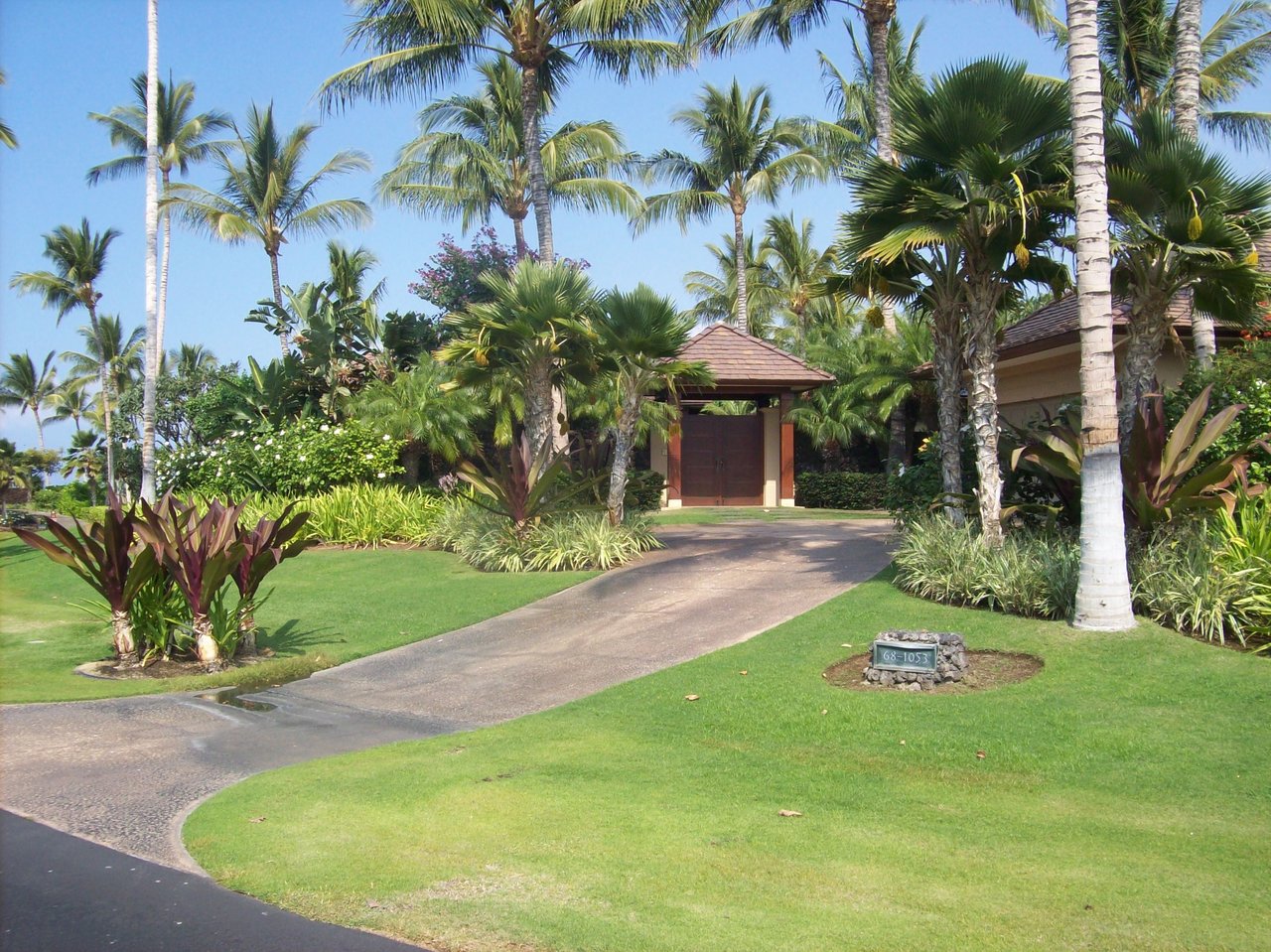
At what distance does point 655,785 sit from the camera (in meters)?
6.66

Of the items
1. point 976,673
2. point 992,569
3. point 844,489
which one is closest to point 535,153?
point 844,489

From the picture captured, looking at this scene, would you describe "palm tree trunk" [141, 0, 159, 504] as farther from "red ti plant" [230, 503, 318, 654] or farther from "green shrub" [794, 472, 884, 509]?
"green shrub" [794, 472, 884, 509]

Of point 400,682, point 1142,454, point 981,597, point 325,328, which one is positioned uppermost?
point 325,328

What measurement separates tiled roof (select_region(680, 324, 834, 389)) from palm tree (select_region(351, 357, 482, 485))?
5440 millimetres

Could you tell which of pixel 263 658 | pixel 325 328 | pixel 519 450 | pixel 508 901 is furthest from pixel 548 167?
pixel 508 901

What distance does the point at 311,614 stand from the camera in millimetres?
14312

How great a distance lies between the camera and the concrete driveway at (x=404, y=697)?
22.2 ft

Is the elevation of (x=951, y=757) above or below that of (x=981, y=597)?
below

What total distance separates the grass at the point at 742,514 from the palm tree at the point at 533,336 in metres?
4.05

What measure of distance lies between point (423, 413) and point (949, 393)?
45.5 feet

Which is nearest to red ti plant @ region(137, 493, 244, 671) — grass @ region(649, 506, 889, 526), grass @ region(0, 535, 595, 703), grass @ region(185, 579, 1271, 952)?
grass @ region(0, 535, 595, 703)

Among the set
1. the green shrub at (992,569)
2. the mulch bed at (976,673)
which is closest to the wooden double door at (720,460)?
the green shrub at (992,569)

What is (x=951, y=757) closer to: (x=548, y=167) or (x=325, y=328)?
(x=325, y=328)

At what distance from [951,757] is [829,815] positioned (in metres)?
1.56
